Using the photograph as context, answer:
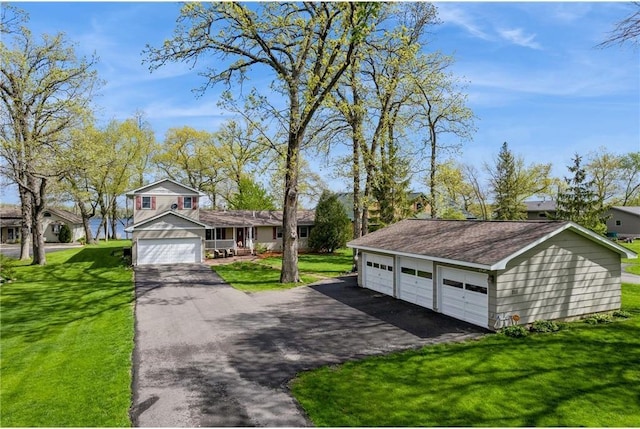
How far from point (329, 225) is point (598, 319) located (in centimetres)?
2554

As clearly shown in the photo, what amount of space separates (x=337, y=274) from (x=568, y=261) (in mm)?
14301

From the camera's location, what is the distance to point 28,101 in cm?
2678

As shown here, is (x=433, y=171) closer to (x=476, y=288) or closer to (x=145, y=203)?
(x=476, y=288)

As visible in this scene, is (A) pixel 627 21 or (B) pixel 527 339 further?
(B) pixel 527 339

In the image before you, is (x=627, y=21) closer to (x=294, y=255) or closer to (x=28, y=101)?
(x=294, y=255)

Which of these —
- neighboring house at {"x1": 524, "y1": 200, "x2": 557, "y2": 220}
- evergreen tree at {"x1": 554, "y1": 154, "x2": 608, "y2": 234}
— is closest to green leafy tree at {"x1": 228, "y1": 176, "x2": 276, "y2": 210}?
evergreen tree at {"x1": 554, "y1": 154, "x2": 608, "y2": 234}

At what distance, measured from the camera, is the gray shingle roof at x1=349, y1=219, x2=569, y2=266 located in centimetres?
1328

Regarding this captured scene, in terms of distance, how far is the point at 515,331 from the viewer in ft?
41.2

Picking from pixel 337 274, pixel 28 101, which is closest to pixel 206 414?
pixel 337 274

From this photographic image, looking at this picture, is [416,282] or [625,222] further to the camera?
[625,222]

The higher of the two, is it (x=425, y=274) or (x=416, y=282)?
(x=425, y=274)

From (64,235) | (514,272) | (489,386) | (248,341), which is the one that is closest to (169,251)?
(248,341)

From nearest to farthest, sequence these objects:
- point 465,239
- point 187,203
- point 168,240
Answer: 1. point 465,239
2. point 168,240
3. point 187,203

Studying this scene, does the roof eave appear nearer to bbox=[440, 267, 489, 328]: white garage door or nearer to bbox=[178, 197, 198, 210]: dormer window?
bbox=[440, 267, 489, 328]: white garage door
